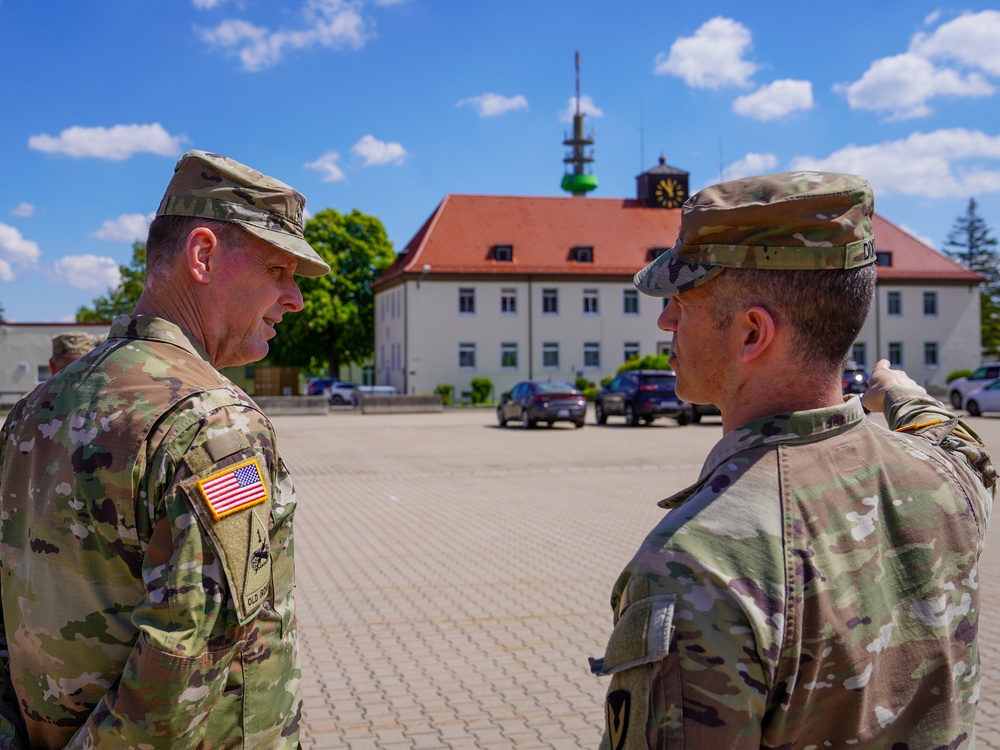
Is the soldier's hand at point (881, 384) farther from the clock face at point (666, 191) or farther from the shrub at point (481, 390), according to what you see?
the clock face at point (666, 191)

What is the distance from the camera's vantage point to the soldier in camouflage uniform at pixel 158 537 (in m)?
1.95

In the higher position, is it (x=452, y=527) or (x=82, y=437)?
(x=82, y=437)

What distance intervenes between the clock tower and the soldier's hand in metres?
59.3

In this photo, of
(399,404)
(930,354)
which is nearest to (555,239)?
(399,404)

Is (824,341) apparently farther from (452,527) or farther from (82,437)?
(452,527)

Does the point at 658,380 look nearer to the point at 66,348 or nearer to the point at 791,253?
the point at 66,348

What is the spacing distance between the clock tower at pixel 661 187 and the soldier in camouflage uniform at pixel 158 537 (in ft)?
196

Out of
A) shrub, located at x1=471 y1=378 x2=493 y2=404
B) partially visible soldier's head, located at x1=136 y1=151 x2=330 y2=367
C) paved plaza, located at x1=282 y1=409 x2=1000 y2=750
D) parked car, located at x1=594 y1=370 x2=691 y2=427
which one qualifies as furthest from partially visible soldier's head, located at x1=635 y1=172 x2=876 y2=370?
shrub, located at x1=471 y1=378 x2=493 y2=404

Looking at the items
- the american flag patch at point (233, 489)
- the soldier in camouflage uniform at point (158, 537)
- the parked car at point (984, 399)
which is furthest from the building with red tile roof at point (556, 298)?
the american flag patch at point (233, 489)

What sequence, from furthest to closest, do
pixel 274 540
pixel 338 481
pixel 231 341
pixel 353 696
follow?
pixel 338 481 → pixel 353 696 → pixel 231 341 → pixel 274 540

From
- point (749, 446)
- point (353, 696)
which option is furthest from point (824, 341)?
point (353, 696)

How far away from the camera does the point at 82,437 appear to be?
6.84ft

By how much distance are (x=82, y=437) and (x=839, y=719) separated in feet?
5.32

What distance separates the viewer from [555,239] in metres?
57.2
